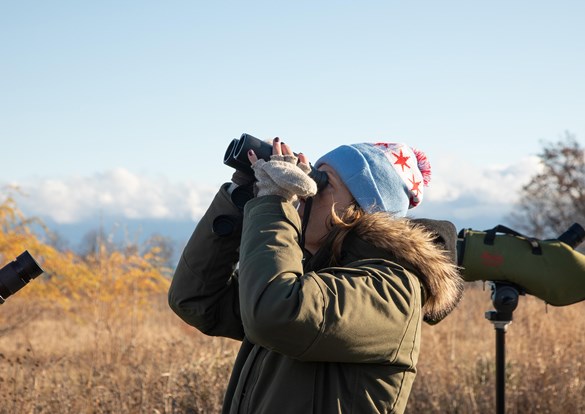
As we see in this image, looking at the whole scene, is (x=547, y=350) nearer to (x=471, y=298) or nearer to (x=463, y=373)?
(x=463, y=373)

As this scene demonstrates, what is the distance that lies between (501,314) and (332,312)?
1.91 metres

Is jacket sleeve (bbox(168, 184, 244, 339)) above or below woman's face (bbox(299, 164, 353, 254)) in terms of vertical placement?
below

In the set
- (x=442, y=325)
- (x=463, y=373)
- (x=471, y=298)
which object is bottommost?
(x=471, y=298)

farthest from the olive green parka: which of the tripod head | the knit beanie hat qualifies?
the tripod head

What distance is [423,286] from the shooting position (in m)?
2.03

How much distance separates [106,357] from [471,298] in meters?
5.48

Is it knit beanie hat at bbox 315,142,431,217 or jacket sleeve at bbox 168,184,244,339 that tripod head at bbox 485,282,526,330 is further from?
jacket sleeve at bbox 168,184,244,339

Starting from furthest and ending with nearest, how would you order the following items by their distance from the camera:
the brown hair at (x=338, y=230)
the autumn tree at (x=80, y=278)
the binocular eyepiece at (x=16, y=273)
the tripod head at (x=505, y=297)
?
1. the autumn tree at (x=80, y=278)
2. the tripod head at (x=505, y=297)
3. the binocular eyepiece at (x=16, y=273)
4. the brown hair at (x=338, y=230)

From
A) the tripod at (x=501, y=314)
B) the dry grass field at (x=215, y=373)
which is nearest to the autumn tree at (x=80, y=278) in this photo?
the dry grass field at (x=215, y=373)

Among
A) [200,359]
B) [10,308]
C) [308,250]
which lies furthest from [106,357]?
[308,250]

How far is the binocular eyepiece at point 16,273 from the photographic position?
2293 millimetres

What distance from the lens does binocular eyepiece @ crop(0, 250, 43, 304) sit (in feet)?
7.52

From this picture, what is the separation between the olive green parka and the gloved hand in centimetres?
3

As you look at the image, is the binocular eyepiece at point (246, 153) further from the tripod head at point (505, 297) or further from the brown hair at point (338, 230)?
the tripod head at point (505, 297)
